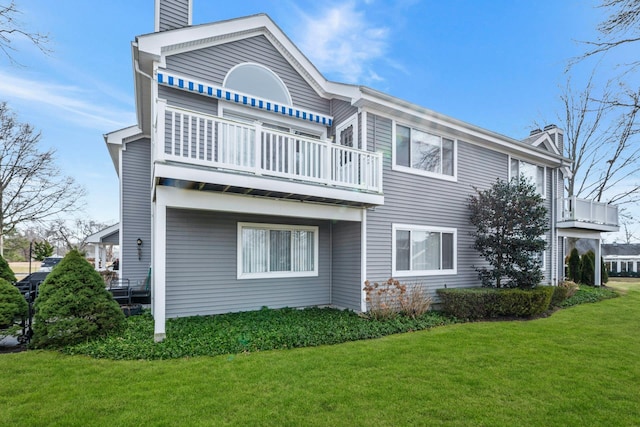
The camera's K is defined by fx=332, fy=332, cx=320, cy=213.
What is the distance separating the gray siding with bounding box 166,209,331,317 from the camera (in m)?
7.94

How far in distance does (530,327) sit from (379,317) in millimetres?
3837

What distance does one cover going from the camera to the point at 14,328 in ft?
20.2

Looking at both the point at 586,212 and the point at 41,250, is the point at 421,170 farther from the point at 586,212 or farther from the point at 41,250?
the point at 41,250

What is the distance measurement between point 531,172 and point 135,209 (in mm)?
15430

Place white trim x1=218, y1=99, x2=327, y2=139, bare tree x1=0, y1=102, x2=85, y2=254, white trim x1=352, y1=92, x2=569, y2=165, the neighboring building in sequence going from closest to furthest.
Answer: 1. white trim x1=218, y1=99, x2=327, y2=139
2. white trim x1=352, y1=92, x2=569, y2=165
3. bare tree x1=0, y1=102, x2=85, y2=254
4. the neighboring building

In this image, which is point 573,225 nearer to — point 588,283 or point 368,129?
point 588,283

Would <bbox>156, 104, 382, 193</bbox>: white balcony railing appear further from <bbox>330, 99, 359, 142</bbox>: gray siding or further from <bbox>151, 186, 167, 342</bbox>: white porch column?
<bbox>330, 99, 359, 142</bbox>: gray siding

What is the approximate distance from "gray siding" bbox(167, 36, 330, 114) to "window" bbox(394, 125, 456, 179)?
257 cm

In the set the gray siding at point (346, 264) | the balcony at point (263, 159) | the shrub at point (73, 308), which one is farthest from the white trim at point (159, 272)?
the gray siding at point (346, 264)

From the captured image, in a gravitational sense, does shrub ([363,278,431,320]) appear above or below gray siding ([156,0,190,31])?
below

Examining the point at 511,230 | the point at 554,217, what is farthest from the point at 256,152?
the point at 554,217

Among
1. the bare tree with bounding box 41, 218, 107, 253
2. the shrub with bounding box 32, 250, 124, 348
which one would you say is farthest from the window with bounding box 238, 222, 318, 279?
the bare tree with bounding box 41, 218, 107, 253

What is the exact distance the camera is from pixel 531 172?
1388 cm

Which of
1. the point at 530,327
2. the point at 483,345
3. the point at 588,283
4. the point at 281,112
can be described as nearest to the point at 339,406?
the point at 483,345
